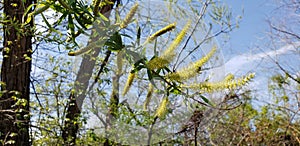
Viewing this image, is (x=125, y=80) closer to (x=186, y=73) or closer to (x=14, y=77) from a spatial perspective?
(x=186, y=73)

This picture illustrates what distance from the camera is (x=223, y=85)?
279 millimetres

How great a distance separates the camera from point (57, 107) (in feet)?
6.07

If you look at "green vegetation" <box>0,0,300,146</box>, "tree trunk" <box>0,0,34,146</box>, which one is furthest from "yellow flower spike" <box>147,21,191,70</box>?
"tree trunk" <box>0,0,34,146</box>

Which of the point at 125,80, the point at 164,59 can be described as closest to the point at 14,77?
the point at 125,80

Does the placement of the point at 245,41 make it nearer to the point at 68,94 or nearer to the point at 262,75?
the point at 262,75

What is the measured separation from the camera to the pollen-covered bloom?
26cm

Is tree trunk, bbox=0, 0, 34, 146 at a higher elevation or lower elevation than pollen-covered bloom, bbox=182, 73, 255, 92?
higher

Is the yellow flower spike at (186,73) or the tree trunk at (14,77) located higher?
the tree trunk at (14,77)

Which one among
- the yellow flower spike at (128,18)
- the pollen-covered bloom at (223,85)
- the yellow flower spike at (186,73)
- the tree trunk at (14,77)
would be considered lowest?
the pollen-covered bloom at (223,85)

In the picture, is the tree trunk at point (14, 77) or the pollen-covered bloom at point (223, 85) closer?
the pollen-covered bloom at point (223, 85)

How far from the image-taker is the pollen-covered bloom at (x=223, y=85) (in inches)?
10.2

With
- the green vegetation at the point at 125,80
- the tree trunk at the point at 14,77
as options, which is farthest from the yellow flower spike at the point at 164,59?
the tree trunk at the point at 14,77

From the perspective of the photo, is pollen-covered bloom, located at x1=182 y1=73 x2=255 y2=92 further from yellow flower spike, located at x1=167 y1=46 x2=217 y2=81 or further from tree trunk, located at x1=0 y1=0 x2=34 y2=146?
tree trunk, located at x1=0 y1=0 x2=34 y2=146

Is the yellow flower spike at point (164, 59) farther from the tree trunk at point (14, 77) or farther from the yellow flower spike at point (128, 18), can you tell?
the tree trunk at point (14, 77)
